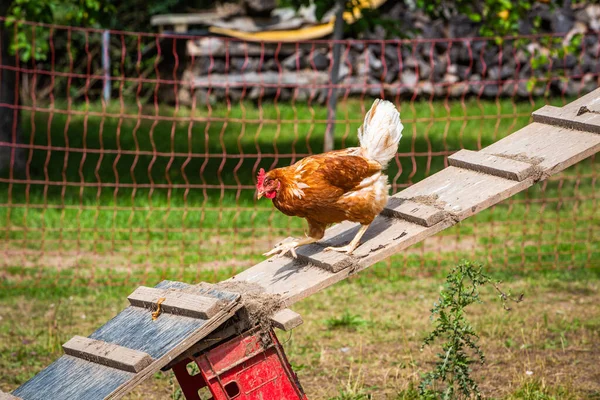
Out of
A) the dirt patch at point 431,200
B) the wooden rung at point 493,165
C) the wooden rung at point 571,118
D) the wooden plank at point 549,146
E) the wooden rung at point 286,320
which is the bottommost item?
the wooden rung at point 286,320

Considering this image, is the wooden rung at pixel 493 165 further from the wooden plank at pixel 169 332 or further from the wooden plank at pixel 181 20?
the wooden plank at pixel 181 20

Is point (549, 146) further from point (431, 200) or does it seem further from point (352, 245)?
point (352, 245)

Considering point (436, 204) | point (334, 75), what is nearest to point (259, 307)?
point (436, 204)

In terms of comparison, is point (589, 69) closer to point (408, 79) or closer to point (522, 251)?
point (408, 79)

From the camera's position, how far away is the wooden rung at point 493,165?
4.20m

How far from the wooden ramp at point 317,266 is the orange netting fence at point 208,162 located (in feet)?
7.98

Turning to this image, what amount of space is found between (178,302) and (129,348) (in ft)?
0.95

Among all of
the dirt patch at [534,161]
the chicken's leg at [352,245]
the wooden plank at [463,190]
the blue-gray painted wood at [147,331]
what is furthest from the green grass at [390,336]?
the dirt patch at [534,161]

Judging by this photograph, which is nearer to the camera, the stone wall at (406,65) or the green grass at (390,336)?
the green grass at (390,336)

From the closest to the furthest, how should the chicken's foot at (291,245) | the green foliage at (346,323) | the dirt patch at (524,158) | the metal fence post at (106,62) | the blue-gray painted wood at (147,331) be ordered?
the blue-gray painted wood at (147,331)
the chicken's foot at (291,245)
the dirt patch at (524,158)
the green foliage at (346,323)
the metal fence post at (106,62)

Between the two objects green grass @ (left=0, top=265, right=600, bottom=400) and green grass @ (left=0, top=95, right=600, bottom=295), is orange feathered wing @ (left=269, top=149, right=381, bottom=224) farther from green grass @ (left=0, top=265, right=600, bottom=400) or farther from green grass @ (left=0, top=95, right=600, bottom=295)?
green grass @ (left=0, top=95, right=600, bottom=295)

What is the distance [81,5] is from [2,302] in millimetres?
3433

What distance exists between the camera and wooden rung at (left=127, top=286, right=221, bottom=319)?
348 centimetres

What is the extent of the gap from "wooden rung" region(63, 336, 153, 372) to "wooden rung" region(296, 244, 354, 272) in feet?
3.16
